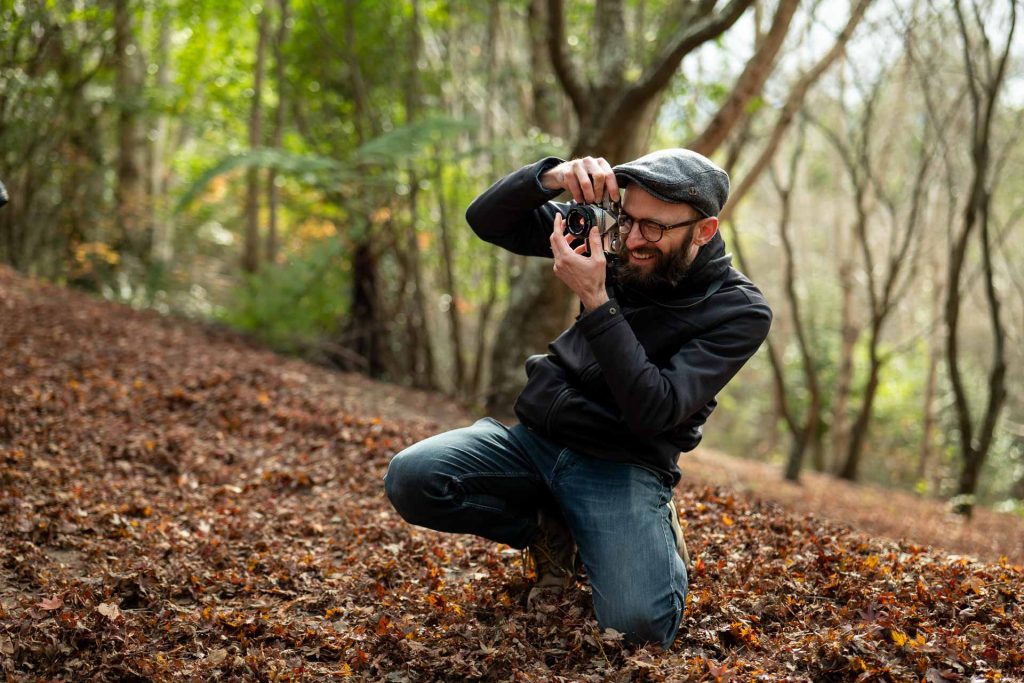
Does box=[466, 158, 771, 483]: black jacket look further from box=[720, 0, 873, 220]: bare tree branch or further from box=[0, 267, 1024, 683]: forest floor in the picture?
box=[720, 0, 873, 220]: bare tree branch

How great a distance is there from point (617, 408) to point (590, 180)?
33.1 inches

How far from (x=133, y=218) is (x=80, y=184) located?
0.76m

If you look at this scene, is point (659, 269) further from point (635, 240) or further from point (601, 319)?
point (601, 319)

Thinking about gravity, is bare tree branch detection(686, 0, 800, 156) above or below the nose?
above

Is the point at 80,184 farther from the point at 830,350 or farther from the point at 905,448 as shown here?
the point at 905,448

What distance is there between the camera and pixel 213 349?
819 centimetres

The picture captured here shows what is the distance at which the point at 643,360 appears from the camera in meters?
2.86

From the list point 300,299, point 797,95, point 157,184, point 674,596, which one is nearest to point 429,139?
point 300,299

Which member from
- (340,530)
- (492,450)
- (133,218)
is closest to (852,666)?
(492,450)

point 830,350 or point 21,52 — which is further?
point 830,350

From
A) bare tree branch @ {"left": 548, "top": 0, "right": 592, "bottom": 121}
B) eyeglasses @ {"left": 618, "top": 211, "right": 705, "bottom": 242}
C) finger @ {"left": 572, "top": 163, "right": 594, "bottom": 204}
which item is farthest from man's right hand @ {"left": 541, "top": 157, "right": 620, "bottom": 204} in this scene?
bare tree branch @ {"left": 548, "top": 0, "right": 592, "bottom": 121}

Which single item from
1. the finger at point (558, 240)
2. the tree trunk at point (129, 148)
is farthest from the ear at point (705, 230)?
the tree trunk at point (129, 148)

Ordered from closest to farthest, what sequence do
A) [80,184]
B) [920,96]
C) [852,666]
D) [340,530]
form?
[852,666]
[340,530]
[80,184]
[920,96]

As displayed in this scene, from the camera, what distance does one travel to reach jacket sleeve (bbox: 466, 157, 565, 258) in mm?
3385
